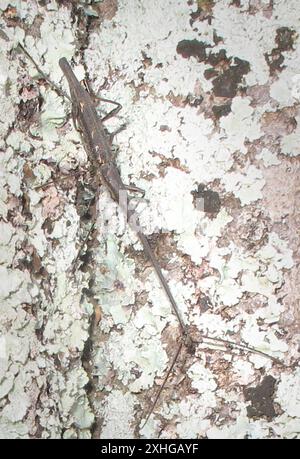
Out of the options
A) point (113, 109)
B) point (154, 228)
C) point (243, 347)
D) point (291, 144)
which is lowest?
point (243, 347)

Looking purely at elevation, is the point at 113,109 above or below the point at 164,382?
above

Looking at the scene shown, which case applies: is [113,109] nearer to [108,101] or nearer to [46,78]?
[108,101]

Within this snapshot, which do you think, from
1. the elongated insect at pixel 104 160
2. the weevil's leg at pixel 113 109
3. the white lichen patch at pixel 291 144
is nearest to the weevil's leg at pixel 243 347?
the elongated insect at pixel 104 160

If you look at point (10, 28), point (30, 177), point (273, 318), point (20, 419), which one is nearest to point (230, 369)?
point (273, 318)

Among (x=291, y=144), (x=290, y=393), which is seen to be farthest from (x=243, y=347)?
(x=291, y=144)

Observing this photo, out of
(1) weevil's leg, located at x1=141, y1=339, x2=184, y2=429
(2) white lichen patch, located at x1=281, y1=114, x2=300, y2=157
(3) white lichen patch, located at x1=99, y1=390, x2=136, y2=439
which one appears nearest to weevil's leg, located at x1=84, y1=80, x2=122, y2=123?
(2) white lichen patch, located at x1=281, y1=114, x2=300, y2=157

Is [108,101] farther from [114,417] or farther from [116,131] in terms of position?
[114,417]

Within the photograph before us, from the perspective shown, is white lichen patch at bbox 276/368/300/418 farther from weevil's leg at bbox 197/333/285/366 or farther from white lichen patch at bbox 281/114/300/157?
white lichen patch at bbox 281/114/300/157

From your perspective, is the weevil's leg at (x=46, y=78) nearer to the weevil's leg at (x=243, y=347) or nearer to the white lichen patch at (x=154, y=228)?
the white lichen patch at (x=154, y=228)

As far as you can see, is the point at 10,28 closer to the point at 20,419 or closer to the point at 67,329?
the point at 67,329

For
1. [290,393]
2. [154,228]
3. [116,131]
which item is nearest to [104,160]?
[116,131]
